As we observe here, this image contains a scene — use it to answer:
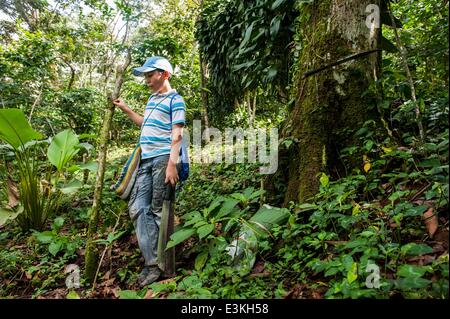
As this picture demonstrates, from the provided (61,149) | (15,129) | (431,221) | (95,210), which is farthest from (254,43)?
(431,221)

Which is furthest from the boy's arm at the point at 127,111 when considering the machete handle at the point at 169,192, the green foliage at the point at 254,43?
the green foliage at the point at 254,43

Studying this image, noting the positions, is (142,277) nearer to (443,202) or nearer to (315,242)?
(315,242)

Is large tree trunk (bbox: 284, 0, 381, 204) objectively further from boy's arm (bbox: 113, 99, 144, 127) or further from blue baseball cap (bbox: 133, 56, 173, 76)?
boy's arm (bbox: 113, 99, 144, 127)

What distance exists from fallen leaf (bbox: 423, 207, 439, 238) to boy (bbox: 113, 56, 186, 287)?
5.26 feet

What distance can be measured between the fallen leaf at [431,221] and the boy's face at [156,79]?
202 centimetres

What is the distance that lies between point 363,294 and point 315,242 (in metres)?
0.43

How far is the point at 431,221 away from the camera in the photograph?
1583mm

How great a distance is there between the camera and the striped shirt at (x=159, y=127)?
252 centimetres

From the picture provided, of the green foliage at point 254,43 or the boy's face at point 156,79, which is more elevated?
the green foliage at point 254,43

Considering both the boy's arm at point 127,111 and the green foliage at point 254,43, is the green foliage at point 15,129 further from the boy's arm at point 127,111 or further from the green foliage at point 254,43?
the green foliage at point 254,43

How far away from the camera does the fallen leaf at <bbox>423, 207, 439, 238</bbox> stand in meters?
1.54

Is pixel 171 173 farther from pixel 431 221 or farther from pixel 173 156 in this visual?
pixel 431 221

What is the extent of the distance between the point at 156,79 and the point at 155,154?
1.98ft
